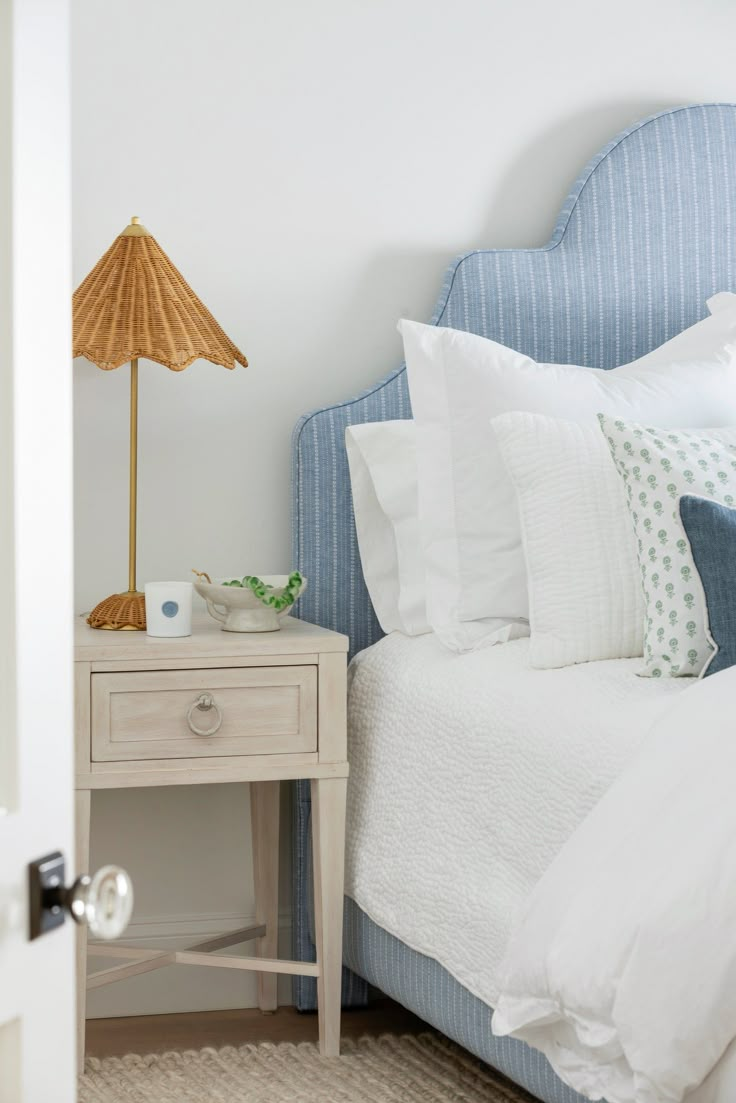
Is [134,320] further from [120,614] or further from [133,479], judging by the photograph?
[120,614]

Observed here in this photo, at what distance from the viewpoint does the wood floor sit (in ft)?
6.93

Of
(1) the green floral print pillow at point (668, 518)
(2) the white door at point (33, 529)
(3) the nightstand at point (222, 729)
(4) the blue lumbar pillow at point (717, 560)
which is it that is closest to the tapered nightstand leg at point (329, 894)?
(3) the nightstand at point (222, 729)

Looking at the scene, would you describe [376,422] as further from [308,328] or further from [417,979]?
[417,979]

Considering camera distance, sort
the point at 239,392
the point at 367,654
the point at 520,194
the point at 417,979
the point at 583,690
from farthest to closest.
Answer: the point at 520,194 → the point at 239,392 → the point at 367,654 → the point at 417,979 → the point at 583,690

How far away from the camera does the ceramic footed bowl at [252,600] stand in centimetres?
203

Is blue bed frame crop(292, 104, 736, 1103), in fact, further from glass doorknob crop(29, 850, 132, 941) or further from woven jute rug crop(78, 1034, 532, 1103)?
glass doorknob crop(29, 850, 132, 941)

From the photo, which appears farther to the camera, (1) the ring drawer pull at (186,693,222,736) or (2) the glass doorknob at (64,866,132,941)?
(1) the ring drawer pull at (186,693,222,736)

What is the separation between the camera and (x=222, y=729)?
6.28 feet

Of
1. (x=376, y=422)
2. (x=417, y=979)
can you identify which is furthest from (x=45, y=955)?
(x=376, y=422)

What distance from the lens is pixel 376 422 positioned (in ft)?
7.50

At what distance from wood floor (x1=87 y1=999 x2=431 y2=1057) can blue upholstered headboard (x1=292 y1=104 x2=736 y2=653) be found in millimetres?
657

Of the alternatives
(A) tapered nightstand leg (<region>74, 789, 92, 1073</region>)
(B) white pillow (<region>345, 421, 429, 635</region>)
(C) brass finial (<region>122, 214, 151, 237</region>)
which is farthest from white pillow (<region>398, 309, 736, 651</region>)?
(A) tapered nightstand leg (<region>74, 789, 92, 1073</region>)

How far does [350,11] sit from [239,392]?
0.75 m

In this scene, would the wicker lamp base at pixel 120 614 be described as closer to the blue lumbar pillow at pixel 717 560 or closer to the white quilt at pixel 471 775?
the white quilt at pixel 471 775
